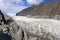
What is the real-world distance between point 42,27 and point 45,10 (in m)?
7.71

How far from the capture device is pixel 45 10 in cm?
3291

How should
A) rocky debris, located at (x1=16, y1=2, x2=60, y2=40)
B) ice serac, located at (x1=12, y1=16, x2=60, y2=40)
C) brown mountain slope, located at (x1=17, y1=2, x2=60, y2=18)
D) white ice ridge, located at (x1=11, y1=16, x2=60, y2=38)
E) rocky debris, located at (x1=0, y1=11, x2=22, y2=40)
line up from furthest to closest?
brown mountain slope, located at (x1=17, y1=2, x2=60, y2=18)
rocky debris, located at (x1=16, y1=2, x2=60, y2=40)
white ice ridge, located at (x1=11, y1=16, x2=60, y2=38)
ice serac, located at (x1=12, y1=16, x2=60, y2=40)
rocky debris, located at (x1=0, y1=11, x2=22, y2=40)

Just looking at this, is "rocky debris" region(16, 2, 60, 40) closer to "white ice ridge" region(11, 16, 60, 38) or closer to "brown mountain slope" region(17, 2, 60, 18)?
"brown mountain slope" region(17, 2, 60, 18)

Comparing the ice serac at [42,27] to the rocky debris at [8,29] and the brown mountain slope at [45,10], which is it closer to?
the rocky debris at [8,29]

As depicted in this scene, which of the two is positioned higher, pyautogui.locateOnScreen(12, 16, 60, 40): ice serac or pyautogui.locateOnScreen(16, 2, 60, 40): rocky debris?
pyautogui.locateOnScreen(16, 2, 60, 40): rocky debris

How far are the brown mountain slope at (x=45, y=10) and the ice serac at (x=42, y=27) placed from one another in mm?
3849

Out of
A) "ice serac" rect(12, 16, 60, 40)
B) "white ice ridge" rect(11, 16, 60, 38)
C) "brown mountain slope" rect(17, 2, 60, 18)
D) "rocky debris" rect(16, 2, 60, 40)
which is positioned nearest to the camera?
"ice serac" rect(12, 16, 60, 40)

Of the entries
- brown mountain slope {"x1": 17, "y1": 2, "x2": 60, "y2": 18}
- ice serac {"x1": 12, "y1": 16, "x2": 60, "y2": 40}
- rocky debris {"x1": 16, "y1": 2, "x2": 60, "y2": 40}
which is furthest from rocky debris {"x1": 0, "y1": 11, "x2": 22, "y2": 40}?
brown mountain slope {"x1": 17, "y1": 2, "x2": 60, "y2": 18}

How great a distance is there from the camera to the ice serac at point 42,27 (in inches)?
958

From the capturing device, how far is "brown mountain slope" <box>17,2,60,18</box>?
30919 millimetres

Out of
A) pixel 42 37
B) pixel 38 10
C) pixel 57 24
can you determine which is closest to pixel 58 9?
pixel 38 10

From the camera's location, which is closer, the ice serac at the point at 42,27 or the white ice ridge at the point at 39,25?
the ice serac at the point at 42,27

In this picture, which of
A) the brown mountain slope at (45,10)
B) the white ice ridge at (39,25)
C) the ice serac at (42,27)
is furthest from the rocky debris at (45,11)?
the ice serac at (42,27)

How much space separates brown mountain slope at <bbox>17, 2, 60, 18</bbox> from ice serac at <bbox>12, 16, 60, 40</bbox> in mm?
3849
